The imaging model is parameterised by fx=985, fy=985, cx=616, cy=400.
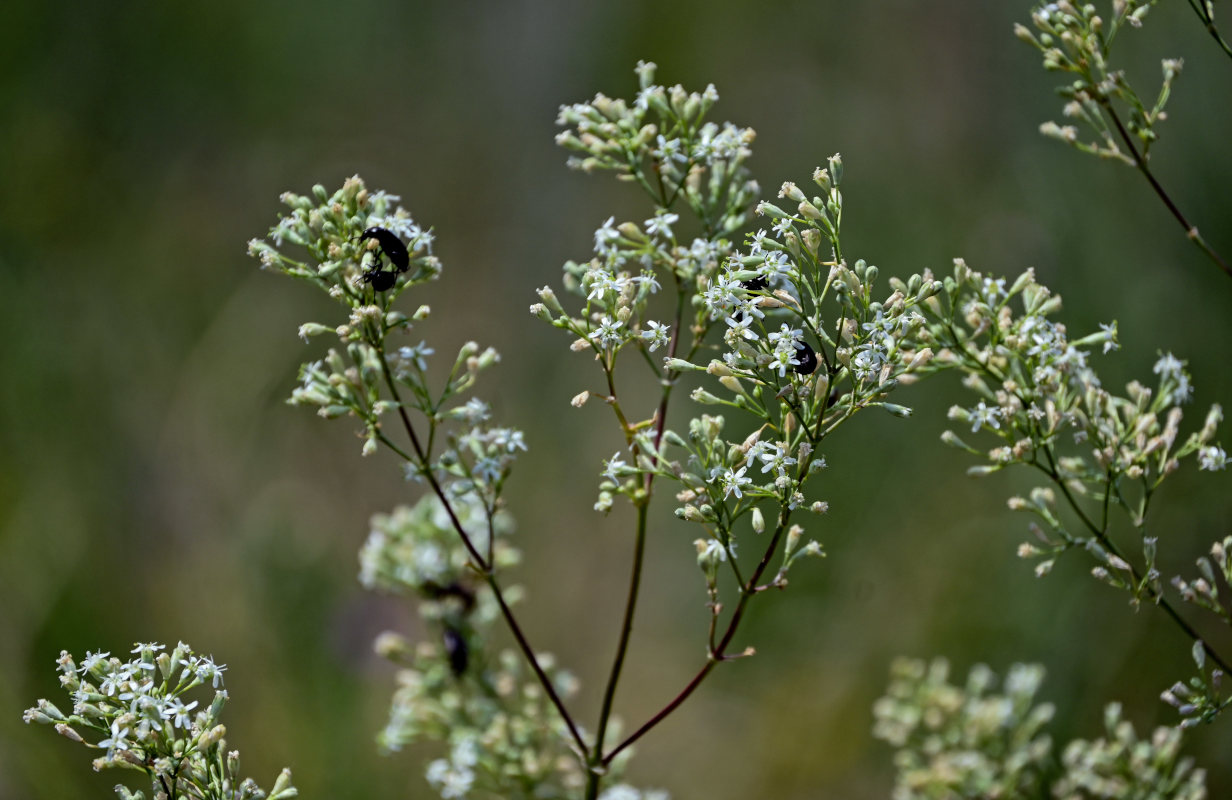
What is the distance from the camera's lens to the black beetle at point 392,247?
187 cm

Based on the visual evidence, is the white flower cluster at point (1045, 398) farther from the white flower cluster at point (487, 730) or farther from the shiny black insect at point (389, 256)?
the white flower cluster at point (487, 730)

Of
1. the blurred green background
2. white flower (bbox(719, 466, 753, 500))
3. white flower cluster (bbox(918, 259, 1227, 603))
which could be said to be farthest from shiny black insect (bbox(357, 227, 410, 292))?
the blurred green background

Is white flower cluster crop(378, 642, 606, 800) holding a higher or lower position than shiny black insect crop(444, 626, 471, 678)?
lower

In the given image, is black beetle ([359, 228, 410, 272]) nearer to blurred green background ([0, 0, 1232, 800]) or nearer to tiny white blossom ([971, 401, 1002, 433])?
tiny white blossom ([971, 401, 1002, 433])

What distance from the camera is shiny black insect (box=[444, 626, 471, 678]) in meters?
2.52

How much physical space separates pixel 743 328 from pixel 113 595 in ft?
13.2

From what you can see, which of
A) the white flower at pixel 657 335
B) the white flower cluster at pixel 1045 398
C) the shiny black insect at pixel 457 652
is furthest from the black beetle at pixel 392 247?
the shiny black insect at pixel 457 652

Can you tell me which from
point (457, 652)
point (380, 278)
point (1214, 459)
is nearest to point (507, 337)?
point (457, 652)

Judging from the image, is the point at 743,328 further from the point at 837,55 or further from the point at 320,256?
the point at 837,55

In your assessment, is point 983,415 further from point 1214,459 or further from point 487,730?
point 487,730

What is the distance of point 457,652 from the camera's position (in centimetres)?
252

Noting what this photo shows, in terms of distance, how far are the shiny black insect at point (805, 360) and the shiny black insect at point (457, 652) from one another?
1268 mm

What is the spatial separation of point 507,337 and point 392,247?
4388 millimetres

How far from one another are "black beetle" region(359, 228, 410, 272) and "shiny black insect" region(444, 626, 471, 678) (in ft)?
3.57
